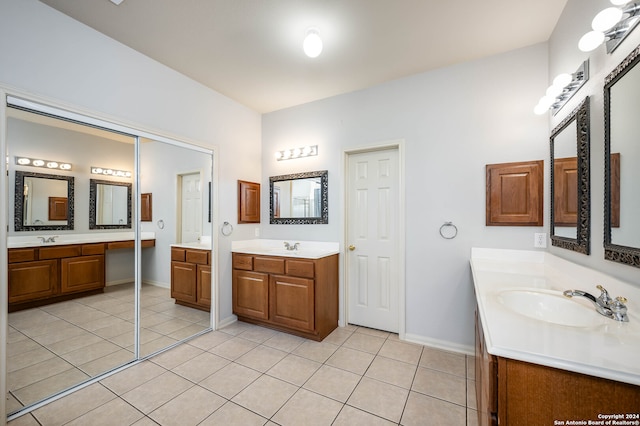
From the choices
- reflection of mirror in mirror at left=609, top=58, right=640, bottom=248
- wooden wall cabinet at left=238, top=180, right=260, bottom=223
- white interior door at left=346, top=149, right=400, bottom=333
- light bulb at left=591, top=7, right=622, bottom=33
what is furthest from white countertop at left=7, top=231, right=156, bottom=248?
light bulb at left=591, top=7, right=622, bottom=33

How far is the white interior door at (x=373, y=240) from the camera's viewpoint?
2.85m

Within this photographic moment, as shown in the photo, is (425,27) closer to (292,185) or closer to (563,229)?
(563,229)

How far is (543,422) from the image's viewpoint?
81 centimetres

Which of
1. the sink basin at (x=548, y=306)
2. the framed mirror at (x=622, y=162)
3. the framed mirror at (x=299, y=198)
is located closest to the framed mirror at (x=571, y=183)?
the framed mirror at (x=622, y=162)

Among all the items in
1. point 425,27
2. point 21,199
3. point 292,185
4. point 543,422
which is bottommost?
point 543,422

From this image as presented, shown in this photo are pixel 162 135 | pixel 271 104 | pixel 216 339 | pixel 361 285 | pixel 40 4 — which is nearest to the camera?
pixel 40 4

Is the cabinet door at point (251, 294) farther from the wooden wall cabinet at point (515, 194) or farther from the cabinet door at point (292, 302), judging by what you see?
the wooden wall cabinet at point (515, 194)

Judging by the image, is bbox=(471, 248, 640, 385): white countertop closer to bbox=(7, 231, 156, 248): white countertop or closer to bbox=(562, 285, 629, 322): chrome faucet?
bbox=(562, 285, 629, 322): chrome faucet

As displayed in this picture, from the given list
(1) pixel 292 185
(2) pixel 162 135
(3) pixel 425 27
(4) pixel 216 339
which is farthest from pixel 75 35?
(4) pixel 216 339

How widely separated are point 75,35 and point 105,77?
0.29 m

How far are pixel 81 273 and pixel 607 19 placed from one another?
152 inches

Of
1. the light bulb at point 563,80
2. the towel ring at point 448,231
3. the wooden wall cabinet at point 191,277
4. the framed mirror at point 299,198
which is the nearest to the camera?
the light bulb at point 563,80

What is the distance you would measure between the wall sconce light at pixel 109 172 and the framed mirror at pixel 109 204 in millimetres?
67

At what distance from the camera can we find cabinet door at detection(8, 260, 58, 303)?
1727 mm
